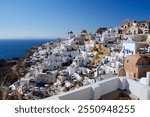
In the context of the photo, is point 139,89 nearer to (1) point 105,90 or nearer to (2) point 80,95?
(1) point 105,90

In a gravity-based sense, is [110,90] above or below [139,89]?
below

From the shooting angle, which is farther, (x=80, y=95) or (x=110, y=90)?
(x=110, y=90)

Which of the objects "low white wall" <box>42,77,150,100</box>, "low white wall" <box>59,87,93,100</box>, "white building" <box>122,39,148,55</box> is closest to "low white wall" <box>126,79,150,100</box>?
"low white wall" <box>42,77,150,100</box>

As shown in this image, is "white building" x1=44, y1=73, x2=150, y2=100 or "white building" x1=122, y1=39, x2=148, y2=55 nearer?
"white building" x1=44, y1=73, x2=150, y2=100

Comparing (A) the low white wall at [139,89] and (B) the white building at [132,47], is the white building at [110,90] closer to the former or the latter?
(A) the low white wall at [139,89]

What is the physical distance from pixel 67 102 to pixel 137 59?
517 inches

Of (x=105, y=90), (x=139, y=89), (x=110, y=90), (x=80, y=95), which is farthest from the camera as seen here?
(x=110, y=90)

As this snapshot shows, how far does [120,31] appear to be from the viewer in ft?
139

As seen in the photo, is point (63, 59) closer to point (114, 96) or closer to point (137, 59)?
point (137, 59)

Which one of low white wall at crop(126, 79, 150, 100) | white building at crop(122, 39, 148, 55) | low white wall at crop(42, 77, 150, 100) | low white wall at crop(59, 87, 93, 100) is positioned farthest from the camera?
white building at crop(122, 39, 148, 55)

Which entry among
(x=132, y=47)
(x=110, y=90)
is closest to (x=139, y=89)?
(x=110, y=90)

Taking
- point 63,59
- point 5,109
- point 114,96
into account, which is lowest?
point 63,59

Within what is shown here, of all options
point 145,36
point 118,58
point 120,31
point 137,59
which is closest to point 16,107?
point 137,59

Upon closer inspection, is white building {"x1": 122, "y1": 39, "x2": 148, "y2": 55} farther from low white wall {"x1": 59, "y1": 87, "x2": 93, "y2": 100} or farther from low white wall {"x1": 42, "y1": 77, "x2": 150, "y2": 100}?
low white wall {"x1": 59, "y1": 87, "x2": 93, "y2": 100}
